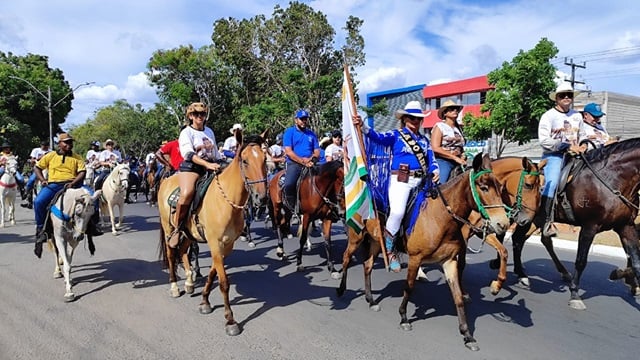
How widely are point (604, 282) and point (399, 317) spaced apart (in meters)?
3.83

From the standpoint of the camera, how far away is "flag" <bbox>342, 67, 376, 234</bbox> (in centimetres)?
479

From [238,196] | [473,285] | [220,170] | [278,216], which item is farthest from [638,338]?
[278,216]

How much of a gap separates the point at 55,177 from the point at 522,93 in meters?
21.6

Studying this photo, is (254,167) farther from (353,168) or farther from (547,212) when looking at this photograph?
(547,212)

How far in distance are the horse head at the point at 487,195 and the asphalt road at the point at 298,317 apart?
4.31 feet

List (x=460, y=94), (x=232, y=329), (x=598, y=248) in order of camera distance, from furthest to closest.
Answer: (x=460, y=94) → (x=598, y=248) → (x=232, y=329)

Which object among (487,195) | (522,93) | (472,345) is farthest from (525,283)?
(522,93)

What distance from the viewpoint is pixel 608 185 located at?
595cm

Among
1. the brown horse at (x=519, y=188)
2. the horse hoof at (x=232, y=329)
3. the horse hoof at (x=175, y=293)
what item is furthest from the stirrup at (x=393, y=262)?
the horse hoof at (x=175, y=293)

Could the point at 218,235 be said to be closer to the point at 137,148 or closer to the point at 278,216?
the point at 278,216

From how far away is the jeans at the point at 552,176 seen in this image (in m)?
6.44

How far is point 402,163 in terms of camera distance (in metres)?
→ 5.37

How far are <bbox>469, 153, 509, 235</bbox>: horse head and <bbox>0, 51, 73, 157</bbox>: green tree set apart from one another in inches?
1236

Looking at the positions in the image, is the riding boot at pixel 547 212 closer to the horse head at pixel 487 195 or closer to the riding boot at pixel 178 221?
the horse head at pixel 487 195
